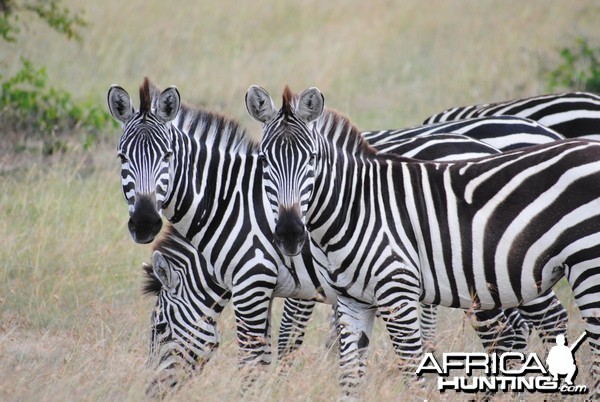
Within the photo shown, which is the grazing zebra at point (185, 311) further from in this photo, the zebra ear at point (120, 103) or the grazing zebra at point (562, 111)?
the grazing zebra at point (562, 111)

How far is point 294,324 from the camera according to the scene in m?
7.51

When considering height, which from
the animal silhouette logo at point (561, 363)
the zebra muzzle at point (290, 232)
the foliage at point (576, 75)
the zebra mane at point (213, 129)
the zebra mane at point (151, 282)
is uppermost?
the foliage at point (576, 75)

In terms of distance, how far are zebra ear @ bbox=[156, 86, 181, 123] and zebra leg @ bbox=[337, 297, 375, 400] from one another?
1.77 meters

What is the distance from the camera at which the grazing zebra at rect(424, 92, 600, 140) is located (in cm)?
876

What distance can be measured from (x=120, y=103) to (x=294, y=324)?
7.62 feet

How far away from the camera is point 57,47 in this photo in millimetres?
17453

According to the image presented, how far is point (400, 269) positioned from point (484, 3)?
1605 cm

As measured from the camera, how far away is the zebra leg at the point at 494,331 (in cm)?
671

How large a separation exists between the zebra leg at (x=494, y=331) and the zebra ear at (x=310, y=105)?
188 cm

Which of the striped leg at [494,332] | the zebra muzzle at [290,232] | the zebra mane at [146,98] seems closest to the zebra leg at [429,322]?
the striped leg at [494,332]

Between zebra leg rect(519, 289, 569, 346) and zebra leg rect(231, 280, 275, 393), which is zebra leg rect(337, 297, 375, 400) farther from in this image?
zebra leg rect(519, 289, 569, 346)

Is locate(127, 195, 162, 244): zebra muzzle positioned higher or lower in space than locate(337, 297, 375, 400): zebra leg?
higher

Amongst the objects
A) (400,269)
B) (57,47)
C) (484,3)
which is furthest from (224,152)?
(484,3)

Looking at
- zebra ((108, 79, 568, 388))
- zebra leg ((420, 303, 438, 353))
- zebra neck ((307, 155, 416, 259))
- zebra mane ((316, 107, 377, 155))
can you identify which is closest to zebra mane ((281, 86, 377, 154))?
zebra mane ((316, 107, 377, 155))
